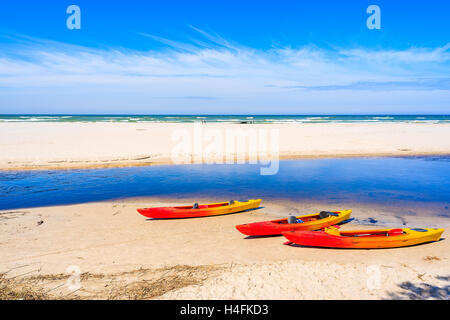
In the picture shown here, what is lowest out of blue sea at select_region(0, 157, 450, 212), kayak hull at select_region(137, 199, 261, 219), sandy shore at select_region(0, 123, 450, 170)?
kayak hull at select_region(137, 199, 261, 219)

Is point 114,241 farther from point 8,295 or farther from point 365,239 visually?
point 365,239

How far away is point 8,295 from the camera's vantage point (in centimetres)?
689

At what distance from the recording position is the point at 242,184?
19078 millimetres

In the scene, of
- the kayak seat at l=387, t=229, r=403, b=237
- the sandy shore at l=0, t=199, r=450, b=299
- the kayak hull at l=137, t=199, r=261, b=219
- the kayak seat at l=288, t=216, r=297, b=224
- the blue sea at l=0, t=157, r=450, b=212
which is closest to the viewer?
the sandy shore at l=0, t=199, r=450, b=299

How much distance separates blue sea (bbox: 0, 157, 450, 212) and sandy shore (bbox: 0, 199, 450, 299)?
11.0 ft

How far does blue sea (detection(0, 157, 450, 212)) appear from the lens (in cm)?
1587

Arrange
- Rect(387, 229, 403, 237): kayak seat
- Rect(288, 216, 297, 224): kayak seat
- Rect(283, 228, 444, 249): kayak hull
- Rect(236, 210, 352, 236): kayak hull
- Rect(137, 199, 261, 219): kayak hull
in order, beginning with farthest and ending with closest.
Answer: Rect(137, 199, 261, 219): kayak hull
Rect(288, 216, 297, 224): kayak seat
Rect(236, 210, 352, 236): kayak hull
Rect(387, 229, 403, 237): kayak seat
Rect(283, 228, 444, 249): kayak hull

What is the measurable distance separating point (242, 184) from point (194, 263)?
35.4 ft

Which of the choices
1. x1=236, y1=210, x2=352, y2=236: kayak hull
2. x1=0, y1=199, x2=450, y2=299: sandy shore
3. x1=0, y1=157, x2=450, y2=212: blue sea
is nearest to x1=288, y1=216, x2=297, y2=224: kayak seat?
x1=236, y1=210, x2=352, y2=236: kayak hull

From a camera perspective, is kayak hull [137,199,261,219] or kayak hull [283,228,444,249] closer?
kayak hull [283,228,444,249]

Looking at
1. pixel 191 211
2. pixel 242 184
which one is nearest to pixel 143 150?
pixel 242 184

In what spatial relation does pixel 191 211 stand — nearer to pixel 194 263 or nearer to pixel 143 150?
pixel 194 263

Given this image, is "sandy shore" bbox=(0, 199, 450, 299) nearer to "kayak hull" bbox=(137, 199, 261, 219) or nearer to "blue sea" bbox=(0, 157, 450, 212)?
"kayak hull" bbox=(137, 199, 261, 219)

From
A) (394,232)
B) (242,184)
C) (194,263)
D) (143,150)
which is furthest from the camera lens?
(143,150)
